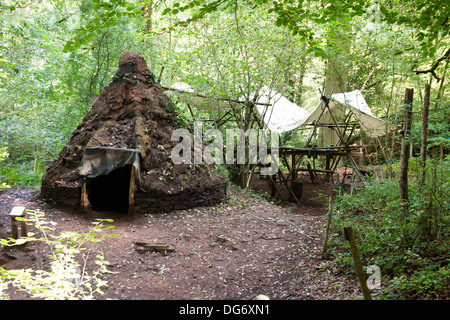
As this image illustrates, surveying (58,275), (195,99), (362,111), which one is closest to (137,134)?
(195,99)

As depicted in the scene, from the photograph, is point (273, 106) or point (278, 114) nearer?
point (273, 106)

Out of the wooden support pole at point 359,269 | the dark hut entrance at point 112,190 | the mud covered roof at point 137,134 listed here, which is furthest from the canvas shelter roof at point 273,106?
the wooden support pole at point 359,269

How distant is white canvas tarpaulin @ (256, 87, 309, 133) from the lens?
9.59 m

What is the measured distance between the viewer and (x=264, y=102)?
995cm

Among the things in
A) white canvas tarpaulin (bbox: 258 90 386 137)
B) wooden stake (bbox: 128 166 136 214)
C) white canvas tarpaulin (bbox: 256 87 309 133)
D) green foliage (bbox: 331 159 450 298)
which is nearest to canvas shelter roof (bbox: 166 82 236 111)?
white canvas tarpaulin (bbox: 256 87 309 133)

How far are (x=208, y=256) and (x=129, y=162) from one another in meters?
2.51

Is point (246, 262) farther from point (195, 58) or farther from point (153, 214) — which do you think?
point (195, 58)

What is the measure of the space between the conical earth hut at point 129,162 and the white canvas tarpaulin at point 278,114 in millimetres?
2975

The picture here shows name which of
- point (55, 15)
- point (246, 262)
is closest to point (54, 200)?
point (246, 262)

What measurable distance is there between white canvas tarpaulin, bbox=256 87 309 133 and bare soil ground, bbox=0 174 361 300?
3380 millimetres

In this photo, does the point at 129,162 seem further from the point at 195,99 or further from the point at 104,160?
the point at 195,99

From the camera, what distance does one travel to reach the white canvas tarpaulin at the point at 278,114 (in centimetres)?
959

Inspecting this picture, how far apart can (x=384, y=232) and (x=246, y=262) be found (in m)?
2.07

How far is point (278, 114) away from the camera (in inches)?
397
